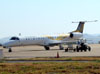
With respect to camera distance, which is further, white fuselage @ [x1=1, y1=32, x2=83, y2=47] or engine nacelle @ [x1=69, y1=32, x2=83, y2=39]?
engine nacelle @ [x1=69, y1=32, x2=83, y2=39]

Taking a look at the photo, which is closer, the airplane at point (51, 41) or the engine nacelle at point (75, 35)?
the airplane at point (51, 41)

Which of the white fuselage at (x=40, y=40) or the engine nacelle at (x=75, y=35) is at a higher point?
the engine nacelle at (x=75, y=35)

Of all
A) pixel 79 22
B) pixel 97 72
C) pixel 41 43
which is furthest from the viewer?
pixel 79 22

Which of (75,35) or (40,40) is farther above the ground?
(75,35)

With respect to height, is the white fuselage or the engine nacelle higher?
the engine nacelle

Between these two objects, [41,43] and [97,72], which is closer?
[97,72]

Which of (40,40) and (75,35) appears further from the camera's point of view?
(75,35)

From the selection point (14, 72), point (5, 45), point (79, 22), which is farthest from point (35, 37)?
point (14, 72)

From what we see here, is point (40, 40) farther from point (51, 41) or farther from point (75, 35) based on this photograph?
point (75, 35)

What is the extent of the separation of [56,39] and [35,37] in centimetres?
613

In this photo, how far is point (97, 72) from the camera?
20719 mm

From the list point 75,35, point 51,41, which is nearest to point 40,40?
point 51,41

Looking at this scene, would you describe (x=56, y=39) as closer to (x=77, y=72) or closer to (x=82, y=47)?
(x=82, y=47)

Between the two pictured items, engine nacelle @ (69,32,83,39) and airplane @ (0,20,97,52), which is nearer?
airplane @ (0,20,97,52)
